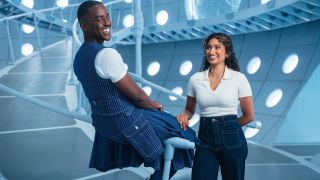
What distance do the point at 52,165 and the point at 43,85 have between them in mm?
4694

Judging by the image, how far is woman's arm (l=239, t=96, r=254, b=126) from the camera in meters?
2.51

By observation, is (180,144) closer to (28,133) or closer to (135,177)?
(135,177)

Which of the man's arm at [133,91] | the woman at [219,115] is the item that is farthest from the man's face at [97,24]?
the woman at [219,115]

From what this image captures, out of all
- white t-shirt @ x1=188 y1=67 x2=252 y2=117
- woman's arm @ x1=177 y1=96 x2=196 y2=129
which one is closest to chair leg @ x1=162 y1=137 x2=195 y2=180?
woman's arm @ x1=177 y1=96 x2=196 y2=129

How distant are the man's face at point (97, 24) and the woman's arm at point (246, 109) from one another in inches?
37.3

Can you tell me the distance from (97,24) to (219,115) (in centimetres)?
93

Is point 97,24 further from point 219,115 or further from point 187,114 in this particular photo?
point 219,115

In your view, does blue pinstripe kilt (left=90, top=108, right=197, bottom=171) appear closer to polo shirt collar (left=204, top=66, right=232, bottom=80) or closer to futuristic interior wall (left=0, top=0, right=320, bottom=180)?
polo shirt collar (left=204, top=66, right=232, bottom=80)

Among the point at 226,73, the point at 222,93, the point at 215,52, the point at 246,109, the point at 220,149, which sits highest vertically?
the point at 215,52

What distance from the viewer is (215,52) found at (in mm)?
2510

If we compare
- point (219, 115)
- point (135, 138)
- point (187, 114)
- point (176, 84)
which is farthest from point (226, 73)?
point (176, 84)

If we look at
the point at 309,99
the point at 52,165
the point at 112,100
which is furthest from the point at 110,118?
the point at 309,99

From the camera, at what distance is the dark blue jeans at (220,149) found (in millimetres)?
2449

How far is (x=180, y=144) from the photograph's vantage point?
230 cm
